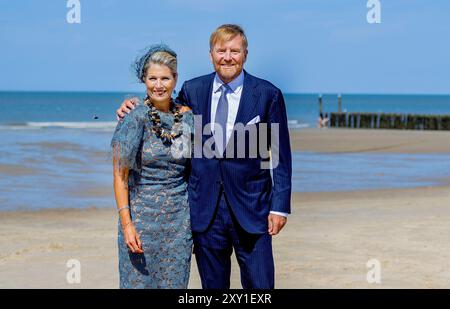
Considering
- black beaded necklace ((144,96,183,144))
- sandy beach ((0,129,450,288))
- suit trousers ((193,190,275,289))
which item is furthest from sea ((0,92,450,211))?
black beaded necklace ((144,96,183,144))

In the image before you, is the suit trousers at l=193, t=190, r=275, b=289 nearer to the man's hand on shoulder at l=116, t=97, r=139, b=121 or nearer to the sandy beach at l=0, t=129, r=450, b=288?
the man's hand on shoulder at l=116, t=97, r=139, b=121

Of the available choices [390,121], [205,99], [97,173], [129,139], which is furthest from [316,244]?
[390,121]

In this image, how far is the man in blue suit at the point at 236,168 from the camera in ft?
16.1

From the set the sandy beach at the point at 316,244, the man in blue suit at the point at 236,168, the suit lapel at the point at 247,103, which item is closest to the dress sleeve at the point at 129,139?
the man in blue suit at the point at 236,168

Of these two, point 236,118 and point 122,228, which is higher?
point 236,118

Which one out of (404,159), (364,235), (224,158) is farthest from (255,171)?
(404,159)

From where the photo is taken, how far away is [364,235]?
36.3 ft

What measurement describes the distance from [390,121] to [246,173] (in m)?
52.6

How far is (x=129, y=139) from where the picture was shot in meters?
4.73

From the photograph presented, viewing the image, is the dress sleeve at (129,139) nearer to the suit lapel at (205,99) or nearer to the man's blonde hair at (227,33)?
the suit lapel at (205,99)

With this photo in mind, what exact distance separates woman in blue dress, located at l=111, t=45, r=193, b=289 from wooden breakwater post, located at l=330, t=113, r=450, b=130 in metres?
49.2

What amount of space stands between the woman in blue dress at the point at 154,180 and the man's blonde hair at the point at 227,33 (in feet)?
0.92
